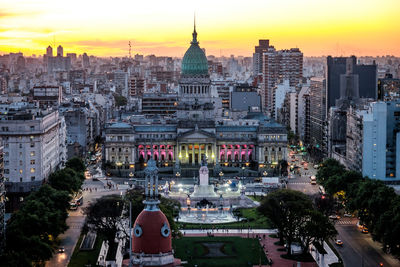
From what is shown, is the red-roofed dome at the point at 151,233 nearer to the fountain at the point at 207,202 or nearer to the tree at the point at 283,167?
the fountain at the point at 207,202

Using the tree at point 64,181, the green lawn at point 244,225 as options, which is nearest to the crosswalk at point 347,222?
the green lawn at point 244,225

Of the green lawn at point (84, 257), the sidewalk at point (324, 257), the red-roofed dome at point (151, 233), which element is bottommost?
the sidewalk at point (324, 257)

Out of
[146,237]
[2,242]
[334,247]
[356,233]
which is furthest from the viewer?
[356,233]

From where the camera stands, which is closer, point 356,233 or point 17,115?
point 356,233

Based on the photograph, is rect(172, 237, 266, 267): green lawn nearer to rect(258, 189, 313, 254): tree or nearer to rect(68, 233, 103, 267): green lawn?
rect(258, 189, 313, 254): tree

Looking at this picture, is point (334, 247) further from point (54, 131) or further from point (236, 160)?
point (236, 160)

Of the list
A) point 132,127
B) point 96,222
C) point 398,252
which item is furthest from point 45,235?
point 132,127

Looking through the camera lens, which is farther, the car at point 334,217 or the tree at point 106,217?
the car at point 334,217
